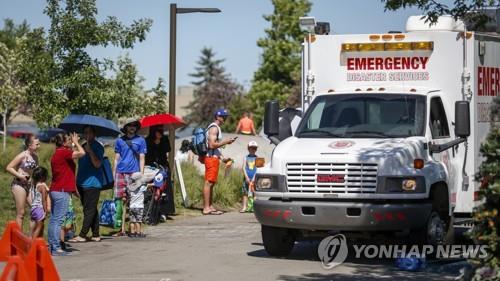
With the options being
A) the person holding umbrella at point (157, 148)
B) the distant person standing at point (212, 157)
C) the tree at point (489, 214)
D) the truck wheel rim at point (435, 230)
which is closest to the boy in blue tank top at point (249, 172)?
the distant person standing at point (212, 157)

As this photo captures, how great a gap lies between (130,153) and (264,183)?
12.0ft

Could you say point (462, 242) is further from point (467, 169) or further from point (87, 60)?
point (87, 60)

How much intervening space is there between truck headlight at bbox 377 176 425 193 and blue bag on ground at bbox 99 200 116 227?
18.1 feet

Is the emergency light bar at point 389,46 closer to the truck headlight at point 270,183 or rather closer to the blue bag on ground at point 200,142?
the truck headlight at point 270,183

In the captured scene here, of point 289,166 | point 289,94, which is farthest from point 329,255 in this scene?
point 289,94

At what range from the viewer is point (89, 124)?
581 inches

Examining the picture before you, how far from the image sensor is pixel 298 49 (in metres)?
52.6

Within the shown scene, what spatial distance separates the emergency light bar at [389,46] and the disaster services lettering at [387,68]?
12cm

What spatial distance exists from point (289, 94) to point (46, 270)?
43491 mm

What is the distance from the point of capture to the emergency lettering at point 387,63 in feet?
45.1

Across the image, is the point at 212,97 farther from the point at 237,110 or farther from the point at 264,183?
the point at 264,183

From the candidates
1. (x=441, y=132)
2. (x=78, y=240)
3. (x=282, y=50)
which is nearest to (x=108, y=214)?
(x=78, y=240)

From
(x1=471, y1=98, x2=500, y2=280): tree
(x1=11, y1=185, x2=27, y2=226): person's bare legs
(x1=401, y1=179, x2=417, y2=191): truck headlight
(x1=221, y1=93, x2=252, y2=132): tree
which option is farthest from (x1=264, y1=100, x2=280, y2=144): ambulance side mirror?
(x1=221, y1=93, x2=252, y2=132): tree

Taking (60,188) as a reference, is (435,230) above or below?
below
